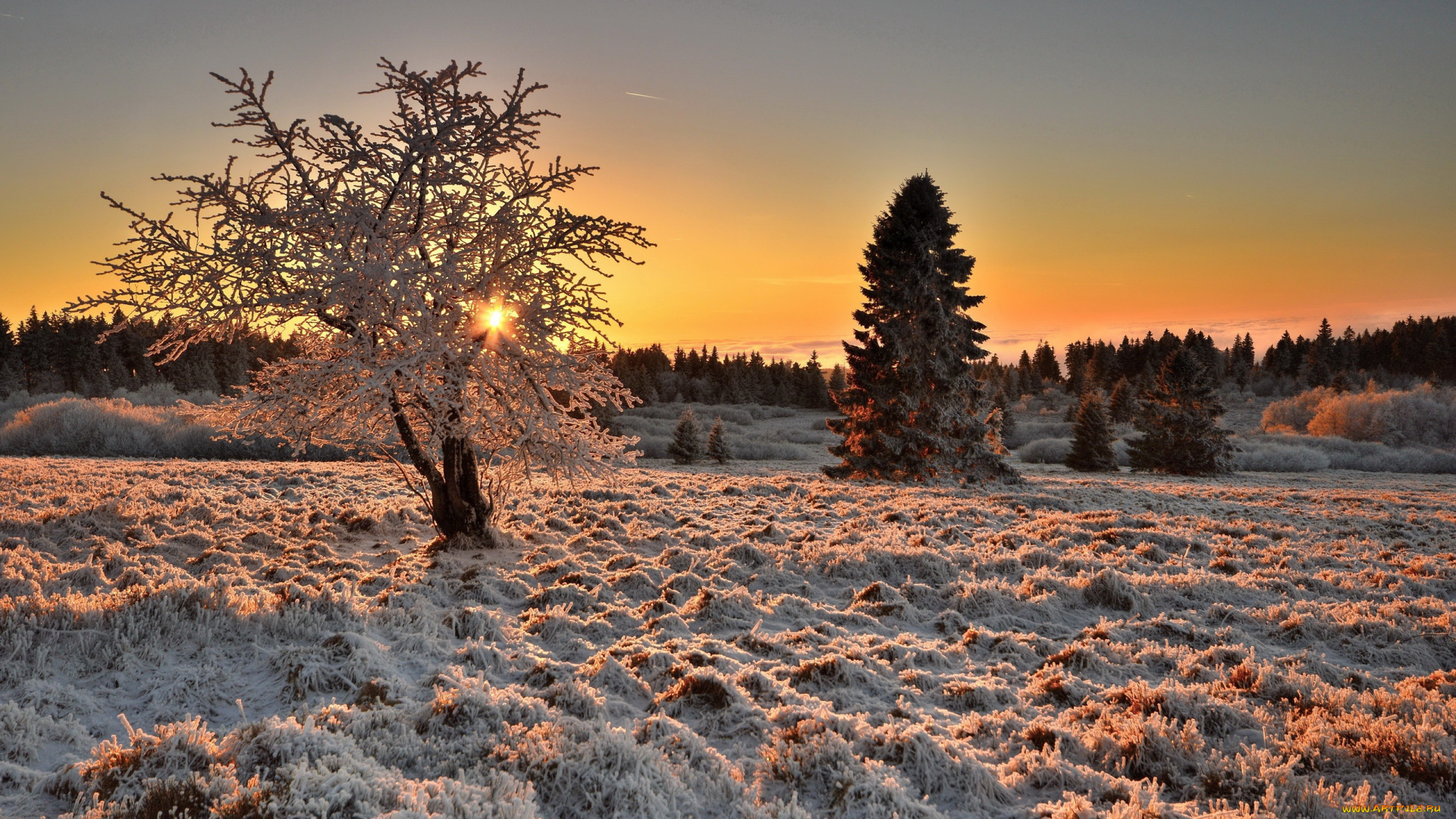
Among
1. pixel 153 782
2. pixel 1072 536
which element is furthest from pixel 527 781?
pixel 1072 536

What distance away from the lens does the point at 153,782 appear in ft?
11.8

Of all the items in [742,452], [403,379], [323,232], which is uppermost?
[323,232]

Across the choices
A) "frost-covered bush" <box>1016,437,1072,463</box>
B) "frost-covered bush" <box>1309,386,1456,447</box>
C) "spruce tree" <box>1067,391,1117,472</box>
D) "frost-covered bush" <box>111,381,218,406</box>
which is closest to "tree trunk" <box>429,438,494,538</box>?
"spruce tree" <box>1067,391,1117,472</box>

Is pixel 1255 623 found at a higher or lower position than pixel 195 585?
lower

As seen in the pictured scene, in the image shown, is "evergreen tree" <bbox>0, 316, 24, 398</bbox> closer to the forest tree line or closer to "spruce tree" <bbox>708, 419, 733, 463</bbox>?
the forest tree line

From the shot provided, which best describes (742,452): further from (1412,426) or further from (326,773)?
(1412,426)

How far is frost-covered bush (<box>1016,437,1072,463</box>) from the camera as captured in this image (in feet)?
173

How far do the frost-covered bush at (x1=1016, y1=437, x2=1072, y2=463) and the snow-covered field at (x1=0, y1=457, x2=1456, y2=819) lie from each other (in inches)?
1703

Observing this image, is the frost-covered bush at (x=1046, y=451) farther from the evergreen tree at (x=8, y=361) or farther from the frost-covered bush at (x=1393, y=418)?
the evergreen tree at (x=8, y=361)

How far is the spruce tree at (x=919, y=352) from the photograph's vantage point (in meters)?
24.4

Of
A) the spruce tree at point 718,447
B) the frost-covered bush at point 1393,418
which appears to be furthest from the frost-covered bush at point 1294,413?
the spruce tree at point 718,447

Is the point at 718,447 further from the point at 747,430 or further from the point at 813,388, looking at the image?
the point at 813,388

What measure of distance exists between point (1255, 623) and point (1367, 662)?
109cm

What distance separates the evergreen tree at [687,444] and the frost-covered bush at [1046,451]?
28234 mm
